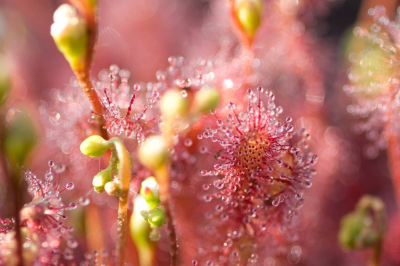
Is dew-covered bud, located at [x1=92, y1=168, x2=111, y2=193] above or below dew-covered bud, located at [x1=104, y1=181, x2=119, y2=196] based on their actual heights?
above

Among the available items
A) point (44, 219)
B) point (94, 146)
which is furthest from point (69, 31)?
point (44, 219)

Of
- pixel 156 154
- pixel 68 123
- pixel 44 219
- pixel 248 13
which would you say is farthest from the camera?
pixel 68 123

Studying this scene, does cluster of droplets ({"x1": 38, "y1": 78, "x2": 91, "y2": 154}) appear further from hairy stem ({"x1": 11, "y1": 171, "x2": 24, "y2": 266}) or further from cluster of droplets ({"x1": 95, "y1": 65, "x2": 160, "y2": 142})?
hairy stem ({"x1": 11, "y1": 171, "x2": 24, "y2": 266})

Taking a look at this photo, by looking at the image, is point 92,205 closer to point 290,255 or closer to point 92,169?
point 92,169

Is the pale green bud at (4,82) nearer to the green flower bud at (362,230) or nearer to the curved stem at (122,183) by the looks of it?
the curved stem at (122,183)

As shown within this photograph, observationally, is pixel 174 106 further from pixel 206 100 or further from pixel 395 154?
pixel 395 154

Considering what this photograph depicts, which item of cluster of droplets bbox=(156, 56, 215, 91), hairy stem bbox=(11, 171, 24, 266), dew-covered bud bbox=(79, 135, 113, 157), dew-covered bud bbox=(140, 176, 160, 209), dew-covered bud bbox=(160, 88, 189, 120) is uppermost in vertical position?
cluster of droplets bbox=(156, 56, 215, 91)

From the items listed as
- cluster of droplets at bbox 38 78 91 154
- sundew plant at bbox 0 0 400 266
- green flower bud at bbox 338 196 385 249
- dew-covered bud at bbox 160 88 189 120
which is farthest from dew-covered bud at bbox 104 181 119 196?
green flower bud at bbox 338 196 385 249
